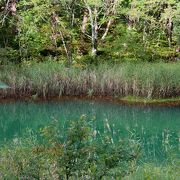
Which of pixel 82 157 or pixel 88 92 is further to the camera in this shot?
pixel 88 92

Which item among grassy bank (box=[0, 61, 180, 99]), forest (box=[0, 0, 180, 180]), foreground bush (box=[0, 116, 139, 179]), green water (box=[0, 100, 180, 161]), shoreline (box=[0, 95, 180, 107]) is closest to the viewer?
foreground bush (box=[0, 116, 139, 179])

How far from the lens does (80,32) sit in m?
20.4

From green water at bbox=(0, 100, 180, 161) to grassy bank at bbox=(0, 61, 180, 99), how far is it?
0.70 meters

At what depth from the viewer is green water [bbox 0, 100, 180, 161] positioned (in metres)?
10.3

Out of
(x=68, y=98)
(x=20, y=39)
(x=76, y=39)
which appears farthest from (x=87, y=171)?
(x=76, y=39)

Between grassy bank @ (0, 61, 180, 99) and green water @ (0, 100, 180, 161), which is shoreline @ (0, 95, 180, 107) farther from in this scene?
green water @ (0, 100, 180, 161)

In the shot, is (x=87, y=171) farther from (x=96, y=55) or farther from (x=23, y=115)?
(x=96, y=55)

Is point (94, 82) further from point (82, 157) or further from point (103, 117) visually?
point (82, 157)

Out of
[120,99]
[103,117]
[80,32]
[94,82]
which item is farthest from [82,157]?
[80,32]

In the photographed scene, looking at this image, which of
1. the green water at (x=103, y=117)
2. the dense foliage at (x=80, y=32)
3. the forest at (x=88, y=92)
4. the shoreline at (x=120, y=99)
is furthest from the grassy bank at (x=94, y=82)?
the dense foliage at (x=80, y=32)

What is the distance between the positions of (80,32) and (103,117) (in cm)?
889

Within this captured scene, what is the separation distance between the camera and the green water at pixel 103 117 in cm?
1032

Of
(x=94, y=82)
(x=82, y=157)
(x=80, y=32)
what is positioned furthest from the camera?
(x=80, y=32)

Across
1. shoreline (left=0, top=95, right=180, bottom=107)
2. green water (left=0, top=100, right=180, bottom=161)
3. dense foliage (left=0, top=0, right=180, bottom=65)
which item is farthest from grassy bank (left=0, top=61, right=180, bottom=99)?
dense foliage (left=0, top=0, right=180, bottom=65)
